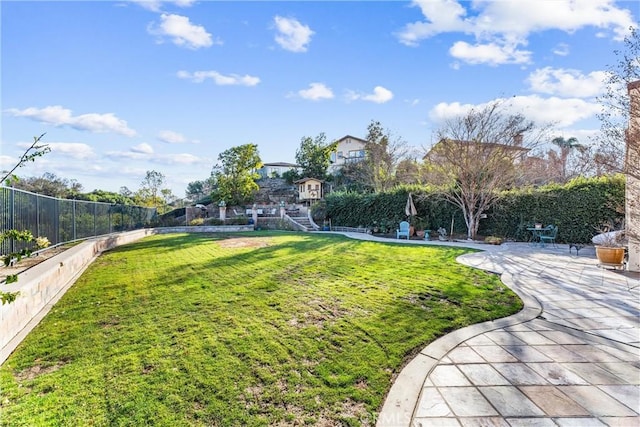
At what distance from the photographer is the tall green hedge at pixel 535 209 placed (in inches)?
480

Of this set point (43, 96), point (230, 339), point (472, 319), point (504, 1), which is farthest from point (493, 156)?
point (43, 96)

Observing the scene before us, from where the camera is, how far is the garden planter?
7.67 metres

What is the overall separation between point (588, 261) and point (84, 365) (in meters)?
11.7

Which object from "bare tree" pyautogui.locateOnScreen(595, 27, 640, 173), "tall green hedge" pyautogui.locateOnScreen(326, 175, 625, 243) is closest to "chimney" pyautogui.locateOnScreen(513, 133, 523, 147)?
"tall green hedge" pyautogui.locateOnScreen(326, 175, 625, 243)

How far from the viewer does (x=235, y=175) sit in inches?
1204

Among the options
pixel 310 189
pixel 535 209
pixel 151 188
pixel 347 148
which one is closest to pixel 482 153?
pixel 535 209

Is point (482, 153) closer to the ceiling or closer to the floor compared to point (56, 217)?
closer to the ceiling

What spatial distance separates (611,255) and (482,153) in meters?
7.87

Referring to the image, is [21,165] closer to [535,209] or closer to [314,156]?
[535,209]

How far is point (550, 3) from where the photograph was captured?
7.91 m

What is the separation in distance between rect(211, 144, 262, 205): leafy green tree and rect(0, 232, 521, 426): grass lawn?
2325 centimetres

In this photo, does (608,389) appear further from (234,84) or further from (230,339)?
(234,84)

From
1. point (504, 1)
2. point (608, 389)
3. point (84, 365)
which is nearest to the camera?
point (608, 389)

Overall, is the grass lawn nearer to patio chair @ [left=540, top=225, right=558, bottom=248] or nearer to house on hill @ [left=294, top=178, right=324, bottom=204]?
patio chair @ [left=540, top=225, right=558, bottom=248]
